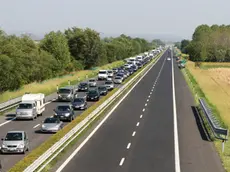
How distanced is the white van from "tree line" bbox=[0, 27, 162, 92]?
14.7 metres

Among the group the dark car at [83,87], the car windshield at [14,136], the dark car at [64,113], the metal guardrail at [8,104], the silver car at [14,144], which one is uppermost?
the car windshield at [14,136]

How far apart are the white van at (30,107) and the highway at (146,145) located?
621 cm

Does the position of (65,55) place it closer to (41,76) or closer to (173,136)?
(41,76)

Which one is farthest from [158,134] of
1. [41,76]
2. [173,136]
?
[41,76]

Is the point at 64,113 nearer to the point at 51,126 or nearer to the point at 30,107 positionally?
the point at 30,107

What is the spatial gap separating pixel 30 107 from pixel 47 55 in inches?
1785

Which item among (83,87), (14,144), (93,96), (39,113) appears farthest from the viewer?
(83,87)

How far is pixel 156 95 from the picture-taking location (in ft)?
197

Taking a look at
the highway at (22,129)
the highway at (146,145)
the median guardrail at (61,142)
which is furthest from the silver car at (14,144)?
the highway at (146,145)

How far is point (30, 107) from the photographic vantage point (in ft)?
128

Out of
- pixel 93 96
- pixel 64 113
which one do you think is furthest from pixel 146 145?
pixel 93 96

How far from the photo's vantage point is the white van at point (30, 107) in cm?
3847

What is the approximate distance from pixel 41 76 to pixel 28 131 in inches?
1926

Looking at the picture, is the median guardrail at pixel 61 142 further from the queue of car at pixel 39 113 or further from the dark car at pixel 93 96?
the dark car at pixel 93 96
